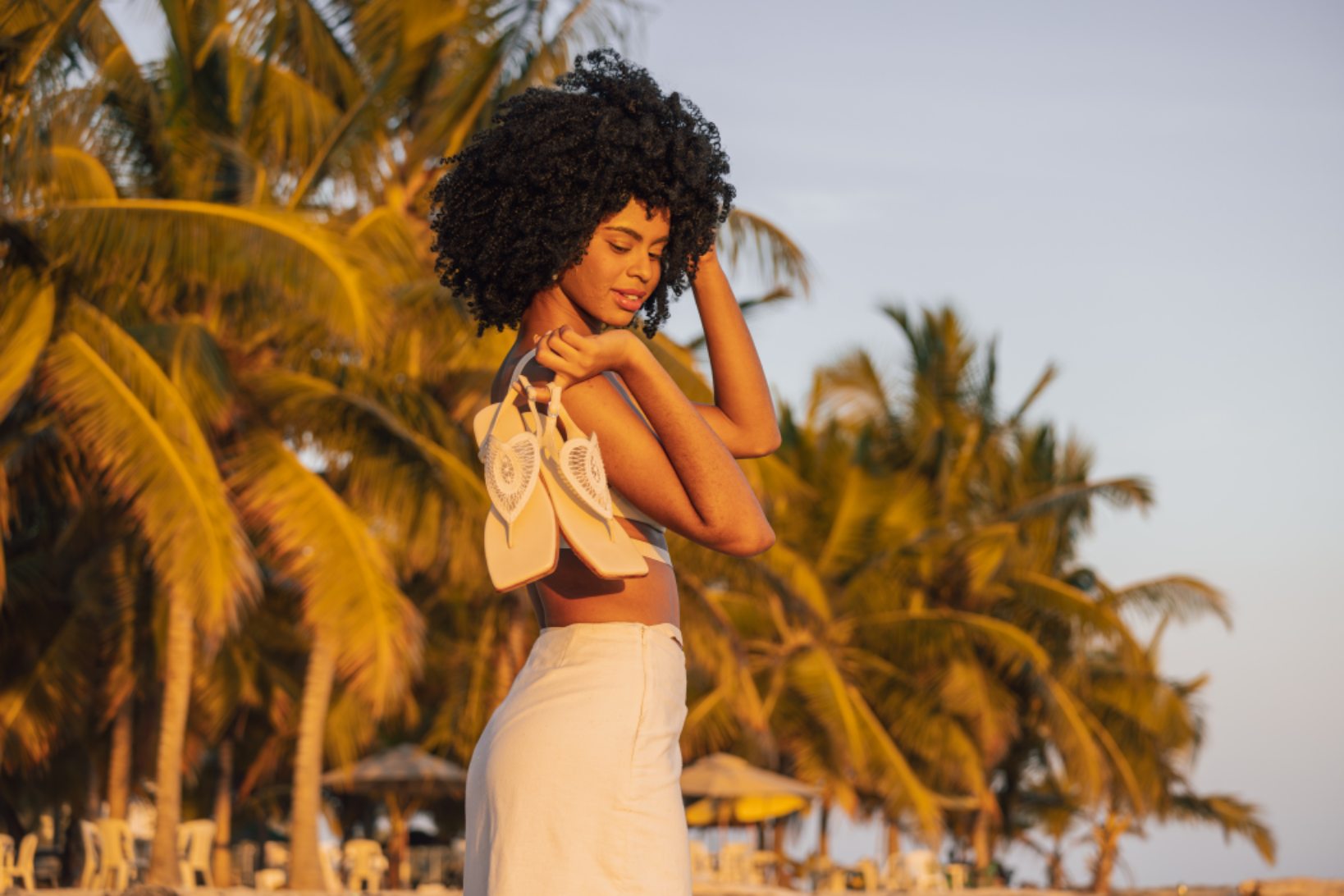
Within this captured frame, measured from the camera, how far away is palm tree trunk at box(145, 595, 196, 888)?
496 inches

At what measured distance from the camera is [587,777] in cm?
188

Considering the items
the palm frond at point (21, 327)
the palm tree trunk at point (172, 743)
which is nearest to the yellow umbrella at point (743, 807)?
the palm tree trunk at point (172, 743)

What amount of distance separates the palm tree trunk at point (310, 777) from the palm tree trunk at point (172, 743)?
121 cm

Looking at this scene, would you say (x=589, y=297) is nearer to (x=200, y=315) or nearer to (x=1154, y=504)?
(x=200, y=315)

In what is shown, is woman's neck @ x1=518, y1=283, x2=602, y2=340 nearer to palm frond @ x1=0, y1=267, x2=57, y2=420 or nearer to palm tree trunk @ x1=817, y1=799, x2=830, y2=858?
palm frond @ x1=0, y1=267, x2=57, y2=420

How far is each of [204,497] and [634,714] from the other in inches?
365

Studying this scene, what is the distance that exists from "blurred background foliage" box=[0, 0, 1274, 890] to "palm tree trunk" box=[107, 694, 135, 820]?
8 cm

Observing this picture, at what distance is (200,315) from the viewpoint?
13.7m

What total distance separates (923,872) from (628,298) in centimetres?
1952

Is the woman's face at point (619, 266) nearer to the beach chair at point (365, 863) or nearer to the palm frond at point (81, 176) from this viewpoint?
the palm frond at point (81, 176)

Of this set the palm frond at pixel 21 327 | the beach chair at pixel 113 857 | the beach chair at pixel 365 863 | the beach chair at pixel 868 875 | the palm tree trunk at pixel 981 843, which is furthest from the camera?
the palm tree trunk at pixel 981 843

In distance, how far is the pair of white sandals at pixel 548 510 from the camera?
1842 mm

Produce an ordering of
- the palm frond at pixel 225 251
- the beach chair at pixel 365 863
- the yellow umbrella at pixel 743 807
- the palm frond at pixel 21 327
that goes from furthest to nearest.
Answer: the yellow umbrella at pixel 743 807 → the beach chair at pixel 365 863 → the palm frond at pixel 225 251 → the palm frond at pixel 21 327

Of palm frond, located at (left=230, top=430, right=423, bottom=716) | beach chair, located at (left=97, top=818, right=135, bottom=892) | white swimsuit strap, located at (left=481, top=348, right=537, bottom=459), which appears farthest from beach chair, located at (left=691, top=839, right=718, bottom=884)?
white swimsuit strap, located at (left=481, top=348, right=537, bottom=459)
